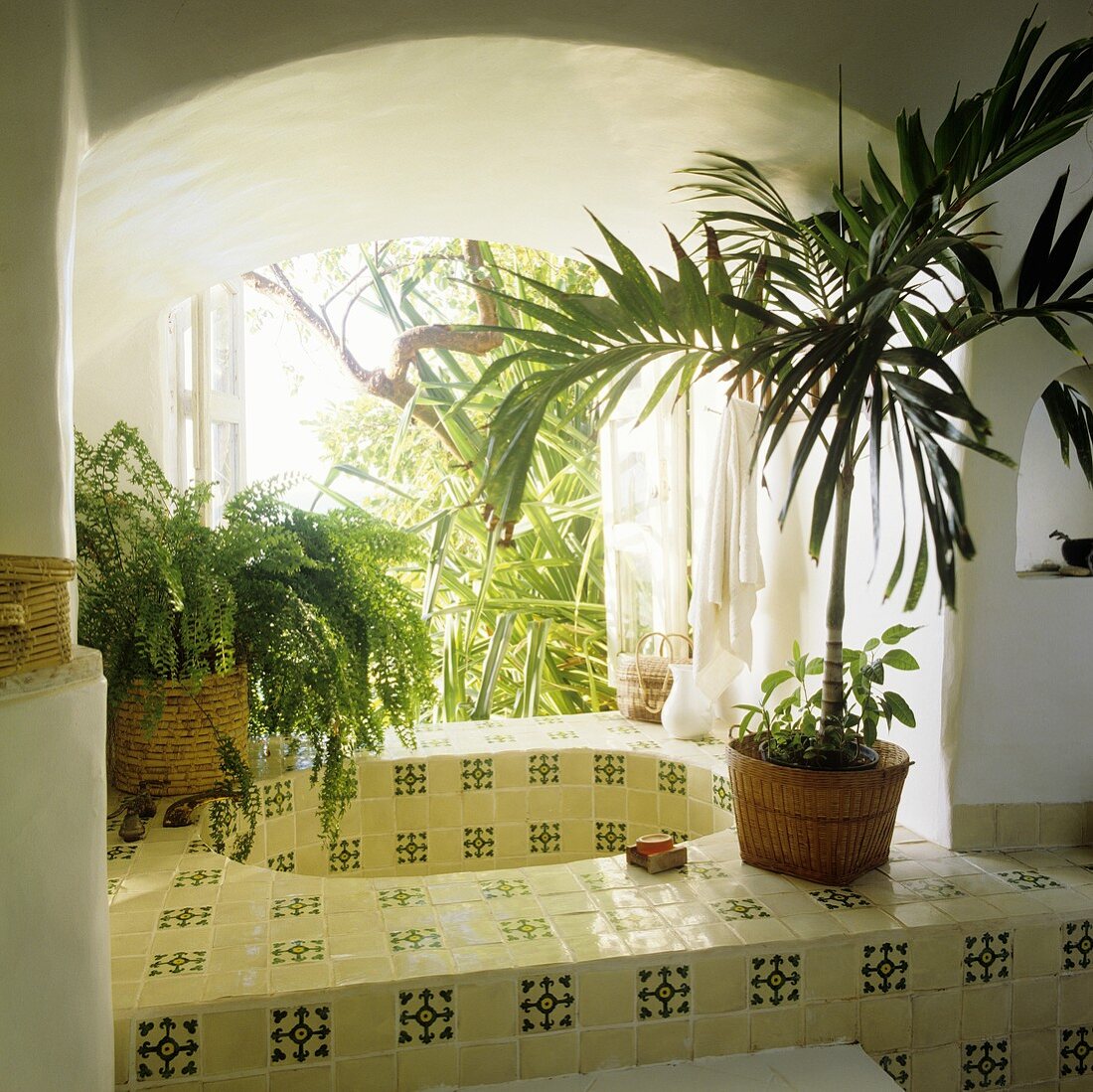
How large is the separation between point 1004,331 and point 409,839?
75.9 inches

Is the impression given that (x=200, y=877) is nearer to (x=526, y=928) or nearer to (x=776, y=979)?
(x=526, y=928)

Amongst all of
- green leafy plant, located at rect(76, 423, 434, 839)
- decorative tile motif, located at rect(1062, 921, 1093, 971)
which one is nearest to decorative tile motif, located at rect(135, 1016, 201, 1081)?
green leafy plant, located at rect(76, 423, 434, 839)

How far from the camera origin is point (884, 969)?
5.60 feet

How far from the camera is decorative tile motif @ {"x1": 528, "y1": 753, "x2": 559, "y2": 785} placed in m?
2.79

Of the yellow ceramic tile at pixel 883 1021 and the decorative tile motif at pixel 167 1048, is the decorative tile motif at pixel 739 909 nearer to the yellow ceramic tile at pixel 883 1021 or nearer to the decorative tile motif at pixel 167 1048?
the yellow ceramic tile at pixel 883 1021

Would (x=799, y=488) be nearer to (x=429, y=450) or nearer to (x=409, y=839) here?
(x=409, y=839)

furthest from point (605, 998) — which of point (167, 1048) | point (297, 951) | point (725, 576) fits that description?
point (725, 576)

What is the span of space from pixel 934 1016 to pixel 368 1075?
3.17 ft

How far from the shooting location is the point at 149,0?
1667 millimetres

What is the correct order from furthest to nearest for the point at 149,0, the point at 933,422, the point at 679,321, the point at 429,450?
1. the point at 429,450
2. the point at 679,321
3. the point at 149,0
4. the point at 933,422

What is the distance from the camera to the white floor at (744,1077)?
1.56 meters

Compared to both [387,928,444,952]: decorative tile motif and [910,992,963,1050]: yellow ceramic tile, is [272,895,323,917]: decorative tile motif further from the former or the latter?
[910,992,963,1050]: yellow ceramic tile

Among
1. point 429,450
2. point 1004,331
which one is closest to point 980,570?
point 1004,331

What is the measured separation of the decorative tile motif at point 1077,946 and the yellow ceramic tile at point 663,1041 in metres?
0.71
